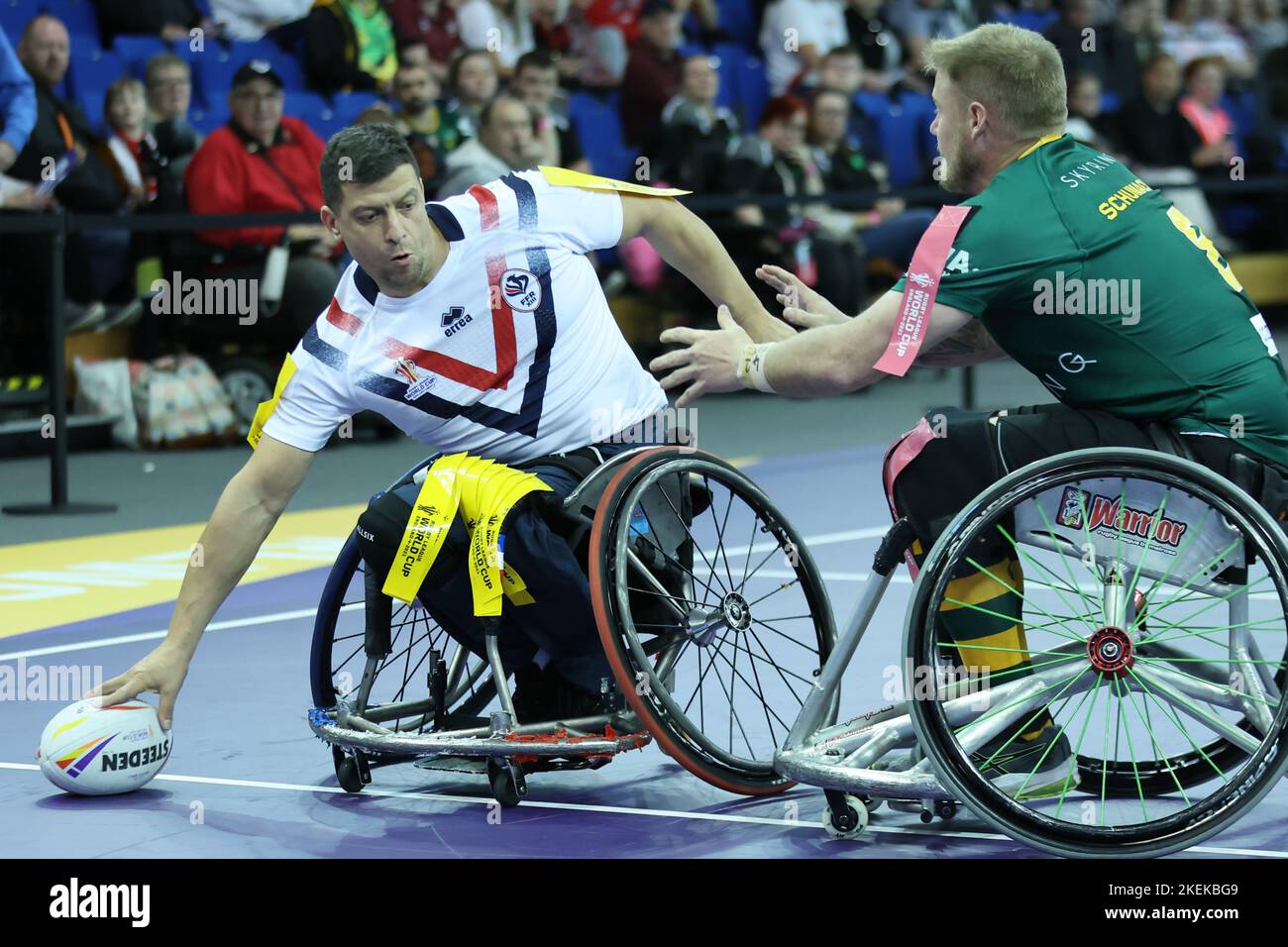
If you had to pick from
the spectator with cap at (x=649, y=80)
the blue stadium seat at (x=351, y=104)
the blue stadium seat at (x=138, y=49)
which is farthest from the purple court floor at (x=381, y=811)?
the spectator with cap at (x=649, y=80)

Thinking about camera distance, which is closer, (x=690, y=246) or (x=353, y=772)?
(x=353, y=772)

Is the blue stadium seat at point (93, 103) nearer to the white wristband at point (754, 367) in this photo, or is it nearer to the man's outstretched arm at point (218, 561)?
the man's outstretched arm at point (218, 561)

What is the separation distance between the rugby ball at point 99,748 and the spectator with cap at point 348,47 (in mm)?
7607

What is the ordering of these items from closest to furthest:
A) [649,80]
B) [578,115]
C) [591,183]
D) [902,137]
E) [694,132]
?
[591,183]
[694,132]
[578,115]
[649,80]
[902,137]

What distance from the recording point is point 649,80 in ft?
43.0

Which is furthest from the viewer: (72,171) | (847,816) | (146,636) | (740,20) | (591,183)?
(740,20)

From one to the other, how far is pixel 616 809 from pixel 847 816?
0.57 meters

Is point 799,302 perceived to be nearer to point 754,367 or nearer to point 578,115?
point 754,367

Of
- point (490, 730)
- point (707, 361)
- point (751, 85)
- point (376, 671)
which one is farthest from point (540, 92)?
point (707, 361)

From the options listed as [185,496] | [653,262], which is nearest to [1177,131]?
[653,262]

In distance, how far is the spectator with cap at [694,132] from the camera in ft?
40.4

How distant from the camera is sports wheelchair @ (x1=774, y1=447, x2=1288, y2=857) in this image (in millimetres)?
3875

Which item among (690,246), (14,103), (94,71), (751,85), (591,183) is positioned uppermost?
Result: (751,85)
